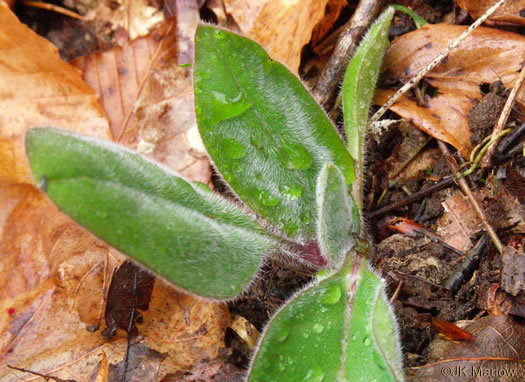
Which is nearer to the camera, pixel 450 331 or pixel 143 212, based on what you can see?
pixel 143 212

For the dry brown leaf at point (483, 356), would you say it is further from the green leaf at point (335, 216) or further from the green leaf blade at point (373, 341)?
the green leaf at point (335, 216)

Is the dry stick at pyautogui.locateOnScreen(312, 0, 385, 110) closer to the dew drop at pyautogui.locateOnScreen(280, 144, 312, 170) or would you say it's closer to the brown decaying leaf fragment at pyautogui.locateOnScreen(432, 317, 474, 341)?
the dew drop at pyautogui.locateOnScreen(280, 144, 312, 170)

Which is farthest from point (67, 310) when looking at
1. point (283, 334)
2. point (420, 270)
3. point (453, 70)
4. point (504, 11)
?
point (504, 11)

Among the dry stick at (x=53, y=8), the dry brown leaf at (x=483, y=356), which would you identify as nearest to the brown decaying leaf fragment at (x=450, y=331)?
the dry brown leaf at (x=483, y=356)

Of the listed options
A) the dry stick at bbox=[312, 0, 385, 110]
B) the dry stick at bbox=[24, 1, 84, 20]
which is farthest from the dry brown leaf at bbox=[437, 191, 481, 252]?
the dry stick at bbox=[24, 1, 84, 20]

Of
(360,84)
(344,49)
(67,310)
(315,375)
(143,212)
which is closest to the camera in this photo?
(143,212)

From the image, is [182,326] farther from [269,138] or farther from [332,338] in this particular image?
[269,138]

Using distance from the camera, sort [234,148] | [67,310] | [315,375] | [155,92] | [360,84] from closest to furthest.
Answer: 1. [315,375]
2. [234,148]
3. [360,84]
4. [67,310]
5. [155,92]
